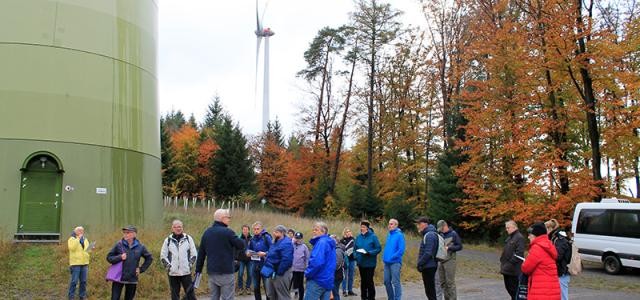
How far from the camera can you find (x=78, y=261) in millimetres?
9930

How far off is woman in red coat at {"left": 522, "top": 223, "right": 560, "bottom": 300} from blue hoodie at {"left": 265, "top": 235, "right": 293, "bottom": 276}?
3.20 metres

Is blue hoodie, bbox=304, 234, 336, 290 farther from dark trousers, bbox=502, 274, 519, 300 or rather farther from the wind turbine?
the wind turbine

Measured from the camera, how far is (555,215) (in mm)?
19250

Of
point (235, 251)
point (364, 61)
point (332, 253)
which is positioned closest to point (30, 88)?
point (235, 251)

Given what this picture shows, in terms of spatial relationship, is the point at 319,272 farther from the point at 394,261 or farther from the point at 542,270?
the point at 542,270

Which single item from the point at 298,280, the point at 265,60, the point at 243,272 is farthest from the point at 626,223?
the point at 265,60

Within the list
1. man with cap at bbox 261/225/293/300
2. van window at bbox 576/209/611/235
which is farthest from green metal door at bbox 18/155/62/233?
van window at bbox 576/209/611/235

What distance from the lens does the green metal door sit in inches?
560

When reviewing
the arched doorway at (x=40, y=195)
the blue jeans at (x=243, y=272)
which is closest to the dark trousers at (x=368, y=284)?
the blue jeans at (x=243, y=272)

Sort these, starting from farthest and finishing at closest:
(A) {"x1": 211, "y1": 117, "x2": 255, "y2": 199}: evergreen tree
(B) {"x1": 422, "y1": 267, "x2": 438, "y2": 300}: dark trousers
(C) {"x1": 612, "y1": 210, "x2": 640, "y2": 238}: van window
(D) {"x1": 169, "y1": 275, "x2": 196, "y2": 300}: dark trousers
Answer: (A) {"x1": 211, "y1": 117, "x2": 255, "y2": 199}: evergreen tree < (C) {"x1": 612, "y1": 210, "x2": 640, "y2": 238}: van window < (B) {"x1": 422, "y1": 267, "x2": 438, "y2": 300}: dark trousers < (D) {"x1": 169, "y1": 275, "x2": 196, "y2": 300}: dark trousers

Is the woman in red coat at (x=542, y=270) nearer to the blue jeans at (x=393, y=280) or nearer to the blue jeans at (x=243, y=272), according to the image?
the blue jeans at (x=393, y=280)

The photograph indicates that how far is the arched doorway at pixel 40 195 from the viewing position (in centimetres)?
1421

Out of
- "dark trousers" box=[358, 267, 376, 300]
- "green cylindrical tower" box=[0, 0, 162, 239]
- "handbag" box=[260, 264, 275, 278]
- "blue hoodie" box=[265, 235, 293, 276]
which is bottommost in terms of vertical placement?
"dark trousers" box=[358, 267, 376, 300]

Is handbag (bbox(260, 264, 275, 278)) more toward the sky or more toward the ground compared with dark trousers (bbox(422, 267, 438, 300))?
more toward the sky
